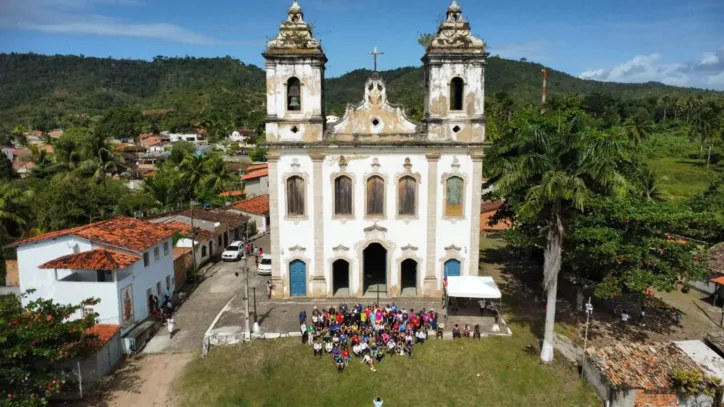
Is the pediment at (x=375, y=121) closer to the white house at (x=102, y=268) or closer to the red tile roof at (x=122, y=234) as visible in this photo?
the red tile roof at (x=122, y=234)

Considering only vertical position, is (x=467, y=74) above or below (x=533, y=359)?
above

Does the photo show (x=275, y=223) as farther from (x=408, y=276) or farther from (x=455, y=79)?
(x=455, y=79)

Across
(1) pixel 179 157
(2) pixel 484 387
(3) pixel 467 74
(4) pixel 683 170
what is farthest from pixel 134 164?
(4) pixel 683 170

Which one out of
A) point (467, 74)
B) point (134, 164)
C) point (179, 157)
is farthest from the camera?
point (134, 164)

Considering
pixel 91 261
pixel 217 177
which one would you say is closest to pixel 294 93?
pixel 91 261

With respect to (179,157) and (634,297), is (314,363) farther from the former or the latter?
(179,157)
